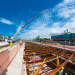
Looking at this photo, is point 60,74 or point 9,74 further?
point 60,74

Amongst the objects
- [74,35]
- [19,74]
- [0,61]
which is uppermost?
[74,35]

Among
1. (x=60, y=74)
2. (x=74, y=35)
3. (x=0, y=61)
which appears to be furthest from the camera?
(x=74, y=35)

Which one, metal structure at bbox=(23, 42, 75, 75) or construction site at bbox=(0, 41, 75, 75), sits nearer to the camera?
construction site at bbox=(0, 41, 75, 75)

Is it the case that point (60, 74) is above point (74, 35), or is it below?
below

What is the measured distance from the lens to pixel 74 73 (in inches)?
252

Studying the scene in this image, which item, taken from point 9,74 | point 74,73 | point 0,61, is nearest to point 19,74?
point 9,74

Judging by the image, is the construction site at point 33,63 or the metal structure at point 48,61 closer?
the construction site at point 33,63

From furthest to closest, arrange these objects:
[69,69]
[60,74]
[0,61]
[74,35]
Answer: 1. [74,35]
2. [69,69]
3. [60,74]
4. [0,61]

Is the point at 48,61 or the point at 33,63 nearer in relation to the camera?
the point at 33,63

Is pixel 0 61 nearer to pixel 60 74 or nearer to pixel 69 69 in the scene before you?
pixel 60 74

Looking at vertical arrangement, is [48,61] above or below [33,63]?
below

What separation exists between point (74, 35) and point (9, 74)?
57175 millimetres

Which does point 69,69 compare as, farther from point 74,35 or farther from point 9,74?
point 74,35

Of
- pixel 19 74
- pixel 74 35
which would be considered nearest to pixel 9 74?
pixel 19 74
